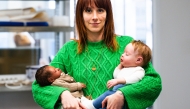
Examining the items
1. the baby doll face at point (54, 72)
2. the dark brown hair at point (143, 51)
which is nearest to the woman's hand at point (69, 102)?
the baby doll face at point (54, 72)

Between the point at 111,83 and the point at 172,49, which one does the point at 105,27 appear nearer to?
the point at 111,83

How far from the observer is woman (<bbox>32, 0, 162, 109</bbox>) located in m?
1.18

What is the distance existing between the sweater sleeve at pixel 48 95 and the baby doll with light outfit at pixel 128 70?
11 cm

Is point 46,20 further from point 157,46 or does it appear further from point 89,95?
point 89,95

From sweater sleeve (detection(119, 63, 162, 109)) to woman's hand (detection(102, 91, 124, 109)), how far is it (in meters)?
0.02

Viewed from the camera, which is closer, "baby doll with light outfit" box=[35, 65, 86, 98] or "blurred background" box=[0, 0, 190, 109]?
"baby doll with light outfit" box=[35, 65, 86, 98]

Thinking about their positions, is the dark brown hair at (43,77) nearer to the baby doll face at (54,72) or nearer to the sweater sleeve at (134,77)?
the baby doll face at (54,72)

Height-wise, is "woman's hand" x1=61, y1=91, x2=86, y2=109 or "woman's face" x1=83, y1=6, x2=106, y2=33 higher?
"woman's face" x1=83, y1=6, x2=106, y2=33

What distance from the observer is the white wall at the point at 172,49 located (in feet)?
6.75

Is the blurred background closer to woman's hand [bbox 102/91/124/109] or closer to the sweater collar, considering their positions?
the sweater collar

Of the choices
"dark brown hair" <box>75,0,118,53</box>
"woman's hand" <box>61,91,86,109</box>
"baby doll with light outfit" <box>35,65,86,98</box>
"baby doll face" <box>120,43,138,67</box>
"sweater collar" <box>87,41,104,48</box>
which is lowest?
"woman's hand" <box>61,91,86,109</box>

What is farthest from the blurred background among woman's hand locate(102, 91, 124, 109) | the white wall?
woman's hand locate(102, 91, 124, 109)

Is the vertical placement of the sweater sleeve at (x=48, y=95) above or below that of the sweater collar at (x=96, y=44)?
below

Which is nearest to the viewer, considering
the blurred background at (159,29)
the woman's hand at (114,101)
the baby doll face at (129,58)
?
the woman's hand at (114,101)
